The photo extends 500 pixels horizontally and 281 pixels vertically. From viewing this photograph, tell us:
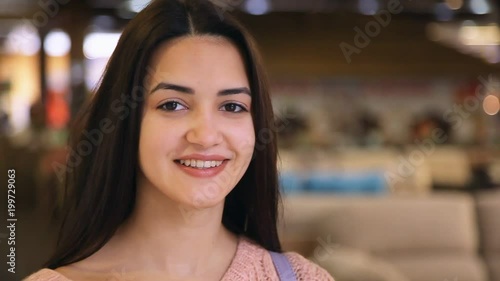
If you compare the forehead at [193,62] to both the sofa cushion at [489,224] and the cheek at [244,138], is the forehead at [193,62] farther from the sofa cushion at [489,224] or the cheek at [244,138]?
the sofa cushion at [489,224]

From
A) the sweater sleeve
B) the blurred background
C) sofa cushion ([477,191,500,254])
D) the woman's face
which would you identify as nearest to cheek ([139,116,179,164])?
the woman's face

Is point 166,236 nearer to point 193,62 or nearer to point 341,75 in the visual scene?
point 193,62

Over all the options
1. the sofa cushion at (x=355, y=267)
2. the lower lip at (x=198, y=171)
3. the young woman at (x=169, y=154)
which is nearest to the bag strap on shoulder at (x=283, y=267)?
the young woman at (x=169, y=154)

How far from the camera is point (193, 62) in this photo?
3.39 ft

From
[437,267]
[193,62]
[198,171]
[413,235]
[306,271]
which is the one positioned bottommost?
[437,267]

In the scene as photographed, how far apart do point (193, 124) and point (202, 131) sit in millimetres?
19

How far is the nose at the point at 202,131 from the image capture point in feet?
3.29

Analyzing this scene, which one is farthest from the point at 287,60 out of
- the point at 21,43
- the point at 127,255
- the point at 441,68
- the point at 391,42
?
the point at 127,255

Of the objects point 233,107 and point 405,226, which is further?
point 405,226

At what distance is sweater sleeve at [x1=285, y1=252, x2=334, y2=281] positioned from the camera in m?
1.16

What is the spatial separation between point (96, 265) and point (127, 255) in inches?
2.0

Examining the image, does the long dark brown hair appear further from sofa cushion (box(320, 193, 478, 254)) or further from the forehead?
sofa cushion (box(320, 193, 478, 254))

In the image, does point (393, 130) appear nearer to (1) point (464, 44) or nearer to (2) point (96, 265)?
(1) point (464, 44)

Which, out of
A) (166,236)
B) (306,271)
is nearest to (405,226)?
(306,271)
